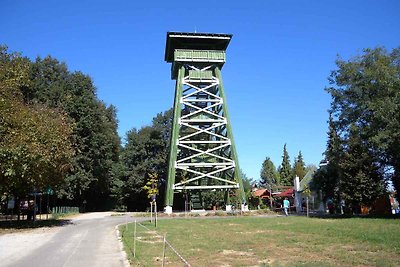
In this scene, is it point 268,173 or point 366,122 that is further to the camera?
point 268,173

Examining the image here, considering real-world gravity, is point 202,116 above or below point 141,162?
above

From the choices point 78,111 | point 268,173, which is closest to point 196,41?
point 78,111

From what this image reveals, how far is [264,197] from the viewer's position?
6950cm

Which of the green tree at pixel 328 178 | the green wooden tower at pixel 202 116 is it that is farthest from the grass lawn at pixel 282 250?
the green wooden tower at pixel 202 116

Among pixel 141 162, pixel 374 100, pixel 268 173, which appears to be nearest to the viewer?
pixel 374 100

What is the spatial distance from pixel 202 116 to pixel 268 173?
5507 centimetres

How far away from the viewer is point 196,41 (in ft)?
156

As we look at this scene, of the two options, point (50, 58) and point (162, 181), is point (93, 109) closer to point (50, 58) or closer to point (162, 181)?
point (50, 58)

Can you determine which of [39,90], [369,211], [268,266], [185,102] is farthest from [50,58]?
[268,266]

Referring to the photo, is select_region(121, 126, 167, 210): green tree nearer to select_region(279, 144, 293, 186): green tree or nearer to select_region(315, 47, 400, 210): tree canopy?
select_region(315, 47, 400, 210): tree canopy

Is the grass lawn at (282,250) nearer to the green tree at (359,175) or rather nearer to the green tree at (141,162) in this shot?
the green tree at (359,175)

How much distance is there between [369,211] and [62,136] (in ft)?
93.5

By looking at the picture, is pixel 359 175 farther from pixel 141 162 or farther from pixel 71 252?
pixel 141 162

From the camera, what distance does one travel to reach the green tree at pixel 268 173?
95.3m
